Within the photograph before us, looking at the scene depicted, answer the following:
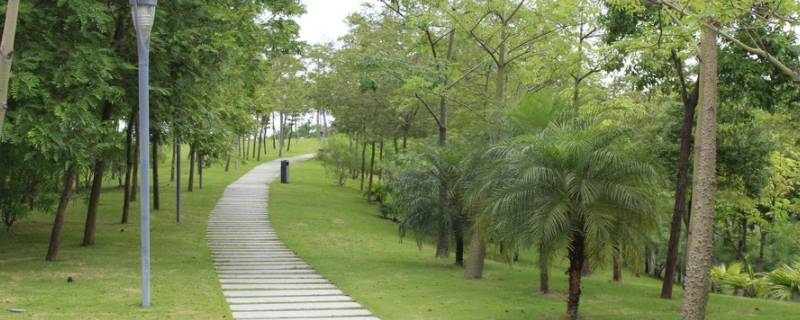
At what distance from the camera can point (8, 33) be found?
7098 mm

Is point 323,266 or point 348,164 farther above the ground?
point 348,164

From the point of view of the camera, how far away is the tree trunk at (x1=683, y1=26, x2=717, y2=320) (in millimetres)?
9891

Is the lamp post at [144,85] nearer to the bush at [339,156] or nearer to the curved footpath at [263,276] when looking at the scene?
the curved footpath at [263,276]

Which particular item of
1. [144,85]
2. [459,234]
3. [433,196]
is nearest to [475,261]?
[459,234]

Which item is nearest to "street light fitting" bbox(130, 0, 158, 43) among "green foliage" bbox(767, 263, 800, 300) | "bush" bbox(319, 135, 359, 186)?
"green foliage" bbox(767, 263, 800, 300)

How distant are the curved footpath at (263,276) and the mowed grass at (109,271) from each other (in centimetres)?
39

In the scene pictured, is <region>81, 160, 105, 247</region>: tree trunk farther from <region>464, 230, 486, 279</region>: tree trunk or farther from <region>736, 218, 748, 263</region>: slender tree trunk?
<region>736, 218, 748, 263</region>: slender tree trunk

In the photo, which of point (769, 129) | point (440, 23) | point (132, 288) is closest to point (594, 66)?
point (440, 23)

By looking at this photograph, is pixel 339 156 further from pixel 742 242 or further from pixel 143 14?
pixel 143 14

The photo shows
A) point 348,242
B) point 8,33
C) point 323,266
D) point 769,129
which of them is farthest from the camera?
point 348,242

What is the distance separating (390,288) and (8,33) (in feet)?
30.6

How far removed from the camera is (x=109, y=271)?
51.1 ft

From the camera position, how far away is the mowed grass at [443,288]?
13039 millimetres

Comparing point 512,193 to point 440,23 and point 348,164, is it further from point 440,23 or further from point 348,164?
point 348,164
